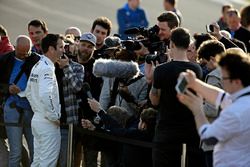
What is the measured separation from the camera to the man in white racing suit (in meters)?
10.1

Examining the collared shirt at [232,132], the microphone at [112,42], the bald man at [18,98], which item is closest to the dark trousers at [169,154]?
the collared shirt at [232,132]

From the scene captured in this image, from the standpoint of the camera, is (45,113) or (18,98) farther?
(18,98)

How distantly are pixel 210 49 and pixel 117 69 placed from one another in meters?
1.39

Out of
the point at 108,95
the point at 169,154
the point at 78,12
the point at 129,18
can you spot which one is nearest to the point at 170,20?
the point at 108,95

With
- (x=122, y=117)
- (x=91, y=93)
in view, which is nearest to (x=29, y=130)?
(x=91, y=93)

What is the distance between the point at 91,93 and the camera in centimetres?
1099

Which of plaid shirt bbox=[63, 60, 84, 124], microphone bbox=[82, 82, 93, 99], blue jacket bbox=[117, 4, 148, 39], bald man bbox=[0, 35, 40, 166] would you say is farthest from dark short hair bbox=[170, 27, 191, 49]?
blue jacket bbox=[117, 4, 148, 39]

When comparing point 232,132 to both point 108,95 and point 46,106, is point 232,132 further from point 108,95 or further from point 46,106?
point 108,95

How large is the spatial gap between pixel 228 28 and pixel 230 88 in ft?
24.4

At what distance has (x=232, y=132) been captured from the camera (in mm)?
6672

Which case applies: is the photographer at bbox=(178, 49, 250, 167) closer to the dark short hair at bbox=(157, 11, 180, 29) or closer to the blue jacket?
the dark short hair at bbox=(157, 11, 180, 29)

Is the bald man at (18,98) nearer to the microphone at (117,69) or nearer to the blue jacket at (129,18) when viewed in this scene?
the microphone at (117,69)

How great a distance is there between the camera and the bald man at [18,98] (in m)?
11.2

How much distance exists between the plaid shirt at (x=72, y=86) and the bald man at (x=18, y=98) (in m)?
0.89
